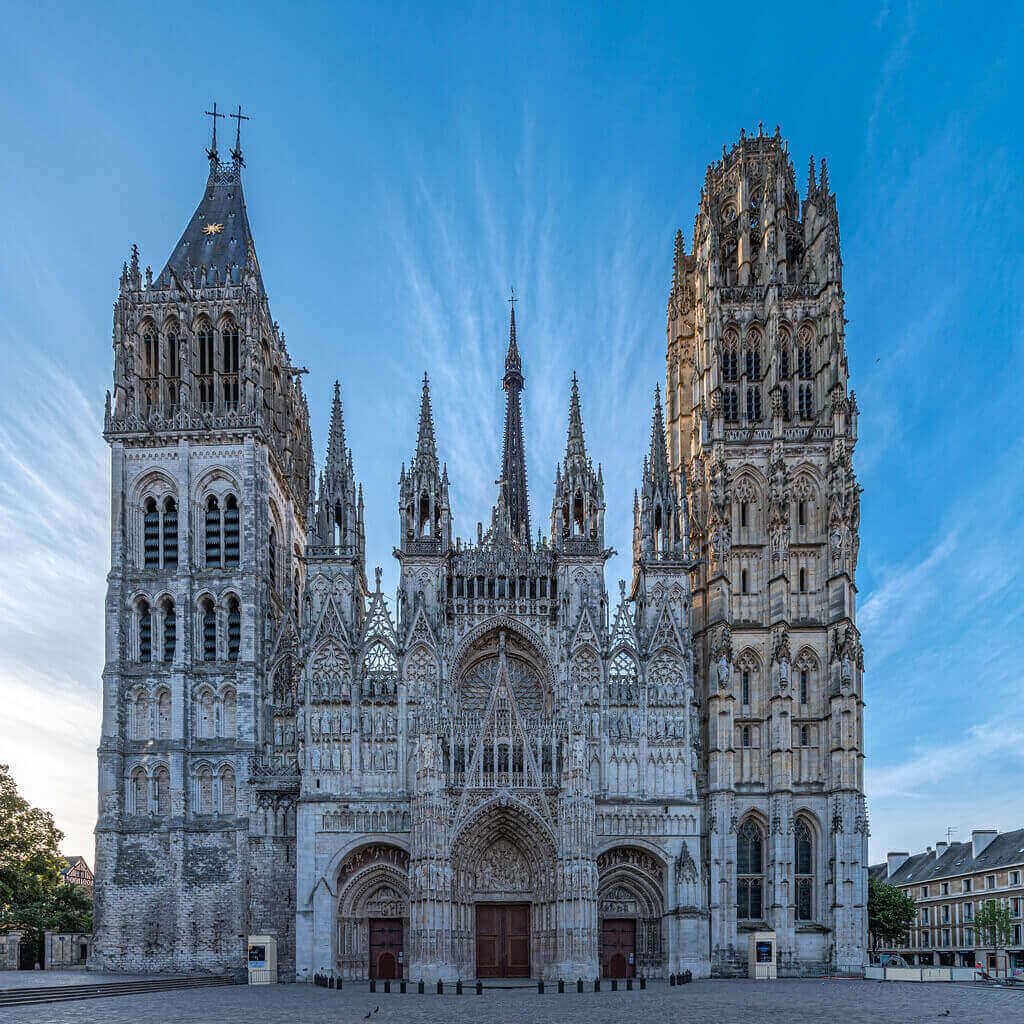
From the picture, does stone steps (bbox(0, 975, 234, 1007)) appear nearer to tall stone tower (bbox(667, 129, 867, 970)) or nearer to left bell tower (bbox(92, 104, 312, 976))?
left bell tower (bbox(92, 104, 312, 976))

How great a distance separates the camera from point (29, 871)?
68.6m

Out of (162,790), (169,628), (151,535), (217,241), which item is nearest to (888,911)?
(162,790)

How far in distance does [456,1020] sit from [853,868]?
30552 millimetres

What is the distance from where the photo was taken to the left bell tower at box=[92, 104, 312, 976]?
58406 mm

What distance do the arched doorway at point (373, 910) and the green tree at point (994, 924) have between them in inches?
1820

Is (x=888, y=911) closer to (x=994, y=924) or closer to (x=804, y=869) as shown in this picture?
(x=994, y=924)

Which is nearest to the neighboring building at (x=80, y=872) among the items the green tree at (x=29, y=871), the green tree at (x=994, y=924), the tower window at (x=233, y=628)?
the green tree at (x=29, y=871)

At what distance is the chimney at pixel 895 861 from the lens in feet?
383

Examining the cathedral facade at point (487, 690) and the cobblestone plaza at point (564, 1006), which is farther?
Result: the cathedral facade at point (487, 690)

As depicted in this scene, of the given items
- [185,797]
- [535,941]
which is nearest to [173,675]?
[185,797]

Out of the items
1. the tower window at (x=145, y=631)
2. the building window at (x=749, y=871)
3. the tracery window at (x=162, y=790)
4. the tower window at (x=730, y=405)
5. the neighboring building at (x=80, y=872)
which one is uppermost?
the tower window at (x=730, y=405)

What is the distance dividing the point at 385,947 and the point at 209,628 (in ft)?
62.0

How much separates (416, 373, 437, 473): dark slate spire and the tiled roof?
2243 inches

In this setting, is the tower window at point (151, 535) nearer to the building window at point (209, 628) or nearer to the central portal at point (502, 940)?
the building window at point (209, 628)
